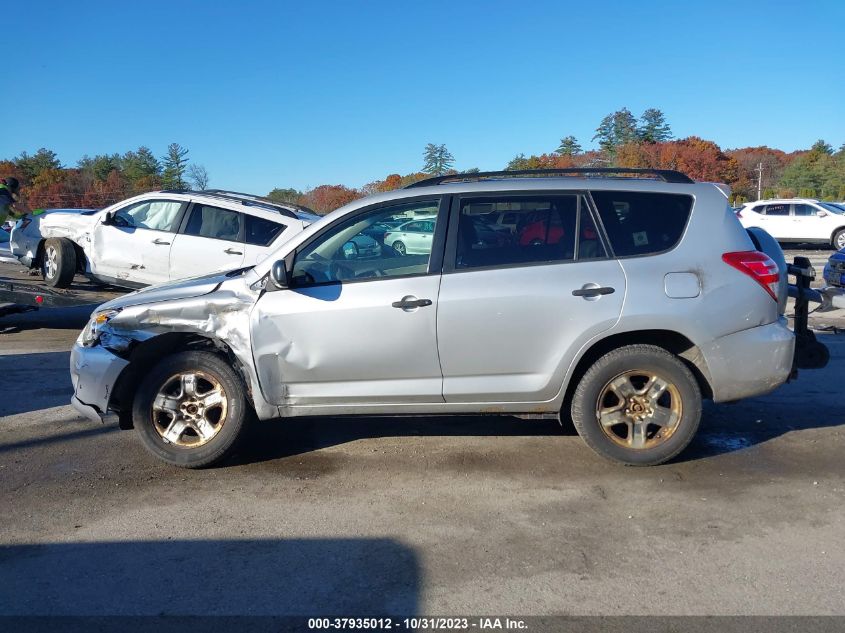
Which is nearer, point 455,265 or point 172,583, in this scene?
point 172,583

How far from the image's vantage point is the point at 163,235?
10.8 m

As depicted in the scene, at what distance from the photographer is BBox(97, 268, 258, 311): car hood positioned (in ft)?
17.0

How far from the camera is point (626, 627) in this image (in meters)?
3.25

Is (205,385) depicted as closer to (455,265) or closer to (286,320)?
(286,320)

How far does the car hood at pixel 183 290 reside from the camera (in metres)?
5.17

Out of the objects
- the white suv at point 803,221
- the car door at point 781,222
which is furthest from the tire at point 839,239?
the car door at point 781,222

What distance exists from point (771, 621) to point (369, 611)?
68.3 inches

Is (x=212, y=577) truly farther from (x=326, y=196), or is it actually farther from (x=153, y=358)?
(x=326, y=196)

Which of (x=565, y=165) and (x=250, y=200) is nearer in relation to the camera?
(x=250, y=200)

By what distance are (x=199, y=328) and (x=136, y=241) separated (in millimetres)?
6460

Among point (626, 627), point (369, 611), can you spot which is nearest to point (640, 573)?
point (626, 627)

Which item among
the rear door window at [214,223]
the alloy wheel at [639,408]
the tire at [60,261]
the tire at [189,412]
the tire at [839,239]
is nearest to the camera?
the alloy wheel at [639,408]

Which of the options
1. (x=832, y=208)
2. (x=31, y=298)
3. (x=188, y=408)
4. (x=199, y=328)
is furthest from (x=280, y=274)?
(x=832, y=208)

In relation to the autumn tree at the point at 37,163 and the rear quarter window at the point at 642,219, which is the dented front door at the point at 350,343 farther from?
the autumn tree at the point at 37,163
